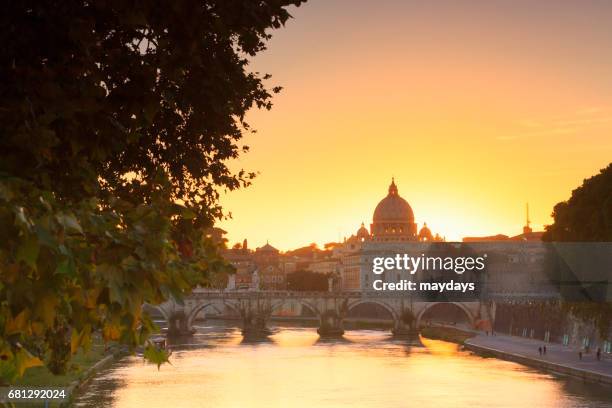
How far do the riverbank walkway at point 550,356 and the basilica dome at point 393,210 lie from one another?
340ft

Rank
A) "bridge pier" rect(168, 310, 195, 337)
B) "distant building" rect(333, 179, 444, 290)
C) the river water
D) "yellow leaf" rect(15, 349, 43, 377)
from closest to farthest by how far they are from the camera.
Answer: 1. "yellow leaf" rect(15, 349, 43, 377)
2. the river water
3. "bridge pier" rect(168, 310, 195, 337)
4. "distant building" rect(333, 179, 444, 290)

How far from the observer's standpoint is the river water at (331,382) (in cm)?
4494

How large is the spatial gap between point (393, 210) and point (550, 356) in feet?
425

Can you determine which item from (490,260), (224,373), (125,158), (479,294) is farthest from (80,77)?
(490,260)

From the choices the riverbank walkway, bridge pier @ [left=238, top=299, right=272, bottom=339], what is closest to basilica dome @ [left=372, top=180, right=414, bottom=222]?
bridge pier @ [left=238, top=299, right=272, bottom=339]

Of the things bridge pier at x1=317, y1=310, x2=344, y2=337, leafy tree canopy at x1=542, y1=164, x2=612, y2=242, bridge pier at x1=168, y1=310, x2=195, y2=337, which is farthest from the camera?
bridge pier at x1=317, y1=310, x2=344, y2=337

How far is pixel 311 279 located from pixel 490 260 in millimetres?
28379

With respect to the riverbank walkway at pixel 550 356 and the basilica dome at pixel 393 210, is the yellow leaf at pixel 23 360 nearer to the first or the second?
the riverbank walkway at pixel 550 356

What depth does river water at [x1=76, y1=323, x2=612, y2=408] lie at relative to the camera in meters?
44.9

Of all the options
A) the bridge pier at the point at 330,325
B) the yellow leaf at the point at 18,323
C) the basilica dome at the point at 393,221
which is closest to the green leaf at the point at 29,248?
the yellow leaf at the point at 18,323

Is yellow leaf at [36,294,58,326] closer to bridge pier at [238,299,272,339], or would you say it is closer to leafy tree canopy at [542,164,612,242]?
leafy tree canopy at [542,164,612,242]

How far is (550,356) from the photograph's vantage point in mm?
62938

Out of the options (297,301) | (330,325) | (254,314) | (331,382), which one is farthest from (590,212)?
(297,301)

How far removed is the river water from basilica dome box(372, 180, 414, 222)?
11255 centimetres
